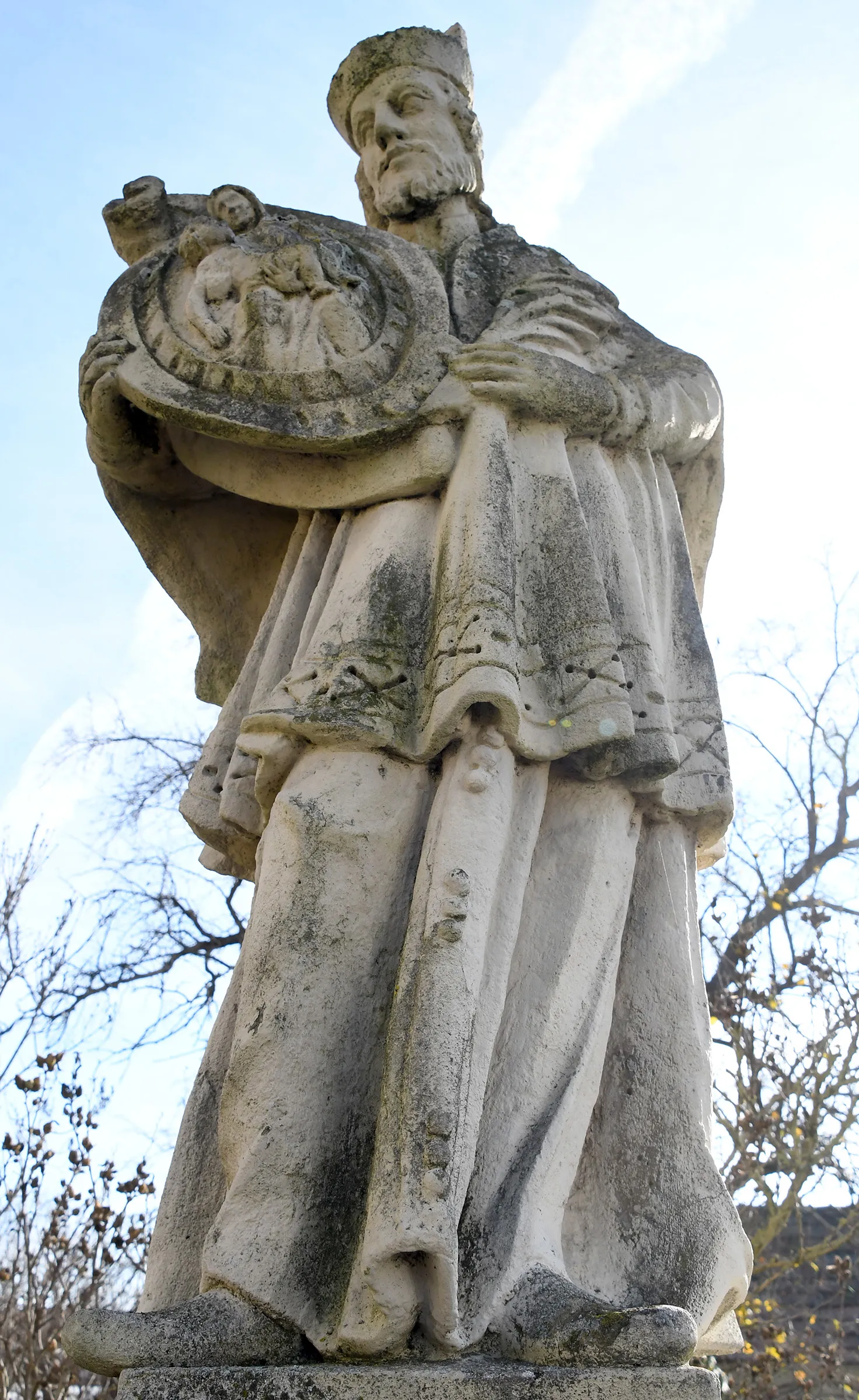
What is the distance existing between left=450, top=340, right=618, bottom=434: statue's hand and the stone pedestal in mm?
2111

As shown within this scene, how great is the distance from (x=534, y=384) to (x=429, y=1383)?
7.16 feet

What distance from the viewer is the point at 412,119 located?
4.11 m

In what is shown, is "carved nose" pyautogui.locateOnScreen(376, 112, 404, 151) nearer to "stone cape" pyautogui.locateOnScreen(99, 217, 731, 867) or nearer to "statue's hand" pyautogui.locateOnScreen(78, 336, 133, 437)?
A: "stone cape" pyautogui.locateOnScreen(99, 217, 731, 867)

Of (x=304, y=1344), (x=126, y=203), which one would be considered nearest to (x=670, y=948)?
(x=304, y=1344)

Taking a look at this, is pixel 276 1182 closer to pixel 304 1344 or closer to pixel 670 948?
pixel 304 1344

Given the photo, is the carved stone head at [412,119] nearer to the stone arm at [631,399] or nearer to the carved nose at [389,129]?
the carved nose at [389,129]

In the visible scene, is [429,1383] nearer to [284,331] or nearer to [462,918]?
[462,918]

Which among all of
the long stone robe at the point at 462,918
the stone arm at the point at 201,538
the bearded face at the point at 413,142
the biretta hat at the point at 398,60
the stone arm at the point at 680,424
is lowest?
the long stone robe at the point at 462,918

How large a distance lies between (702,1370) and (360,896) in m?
1.00

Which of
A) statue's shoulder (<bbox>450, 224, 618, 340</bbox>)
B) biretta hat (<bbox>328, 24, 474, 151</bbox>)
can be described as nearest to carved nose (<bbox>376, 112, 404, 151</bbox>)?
biretta hat (<bbox>328, 24, 474, 151</bbox>)

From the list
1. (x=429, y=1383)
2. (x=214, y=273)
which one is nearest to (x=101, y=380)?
(x=214, y=273)

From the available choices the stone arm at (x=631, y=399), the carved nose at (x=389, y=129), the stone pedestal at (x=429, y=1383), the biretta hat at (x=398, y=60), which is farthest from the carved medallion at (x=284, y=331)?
the stone pedestal at (x=429, y=1383)

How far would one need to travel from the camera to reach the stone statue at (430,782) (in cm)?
228

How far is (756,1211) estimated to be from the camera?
8.84 meters
